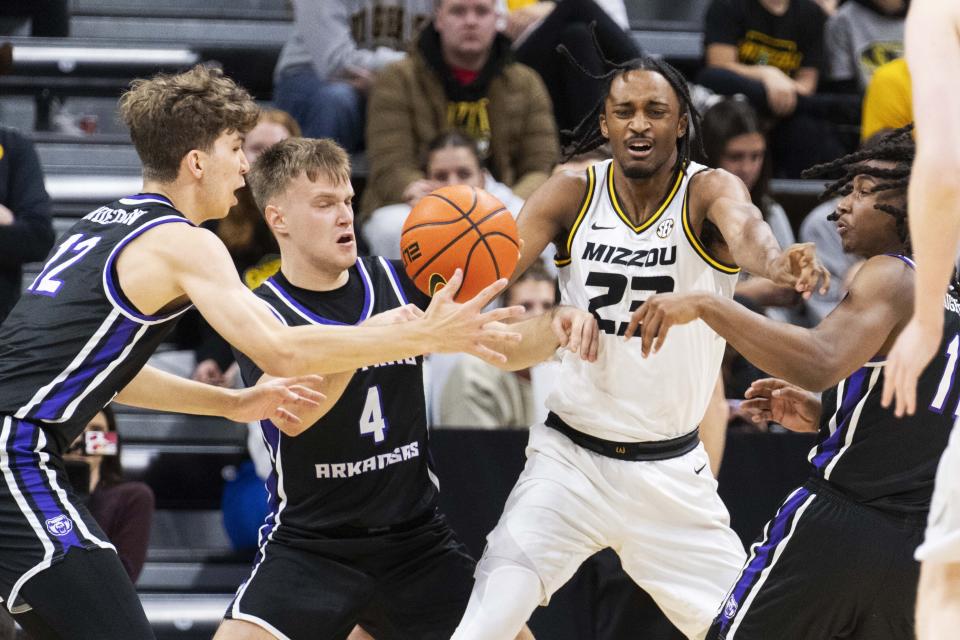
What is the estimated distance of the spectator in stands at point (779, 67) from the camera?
860 centimetres

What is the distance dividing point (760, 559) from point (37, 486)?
6.78 ft

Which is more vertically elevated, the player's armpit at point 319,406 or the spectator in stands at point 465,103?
the spectator in stands at point 465,103

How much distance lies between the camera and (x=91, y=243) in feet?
13.2

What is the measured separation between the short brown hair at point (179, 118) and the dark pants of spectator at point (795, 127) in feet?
16.3

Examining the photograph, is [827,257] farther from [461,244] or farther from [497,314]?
[497,314]

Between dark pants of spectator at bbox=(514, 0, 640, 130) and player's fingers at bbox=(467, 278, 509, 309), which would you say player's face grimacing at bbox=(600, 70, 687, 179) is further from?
dark pants of spectator at bbox=(514, 0, 640, 130)

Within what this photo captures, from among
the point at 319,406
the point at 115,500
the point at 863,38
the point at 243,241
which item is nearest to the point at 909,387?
the point at 319,406

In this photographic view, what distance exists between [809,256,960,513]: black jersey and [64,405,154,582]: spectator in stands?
10.4ft

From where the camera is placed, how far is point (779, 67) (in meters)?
8.96

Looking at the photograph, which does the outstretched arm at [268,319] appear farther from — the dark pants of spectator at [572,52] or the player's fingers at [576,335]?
the dark pants of spectator at [572,52]

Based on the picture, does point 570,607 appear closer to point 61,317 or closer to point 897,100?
point 61,317

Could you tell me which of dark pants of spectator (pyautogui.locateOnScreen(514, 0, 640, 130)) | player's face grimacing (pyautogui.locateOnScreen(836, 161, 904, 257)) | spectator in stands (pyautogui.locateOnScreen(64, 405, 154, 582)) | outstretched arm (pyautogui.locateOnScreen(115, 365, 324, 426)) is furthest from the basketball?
dark pants of spectator (pyautogui.locateOnScreen(514, 0, 640, 130))

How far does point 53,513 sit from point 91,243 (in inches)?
30.8

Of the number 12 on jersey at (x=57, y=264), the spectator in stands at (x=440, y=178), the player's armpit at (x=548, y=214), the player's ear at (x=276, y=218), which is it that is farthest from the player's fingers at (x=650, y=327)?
the spectator in stands at (x=440, y=178)
